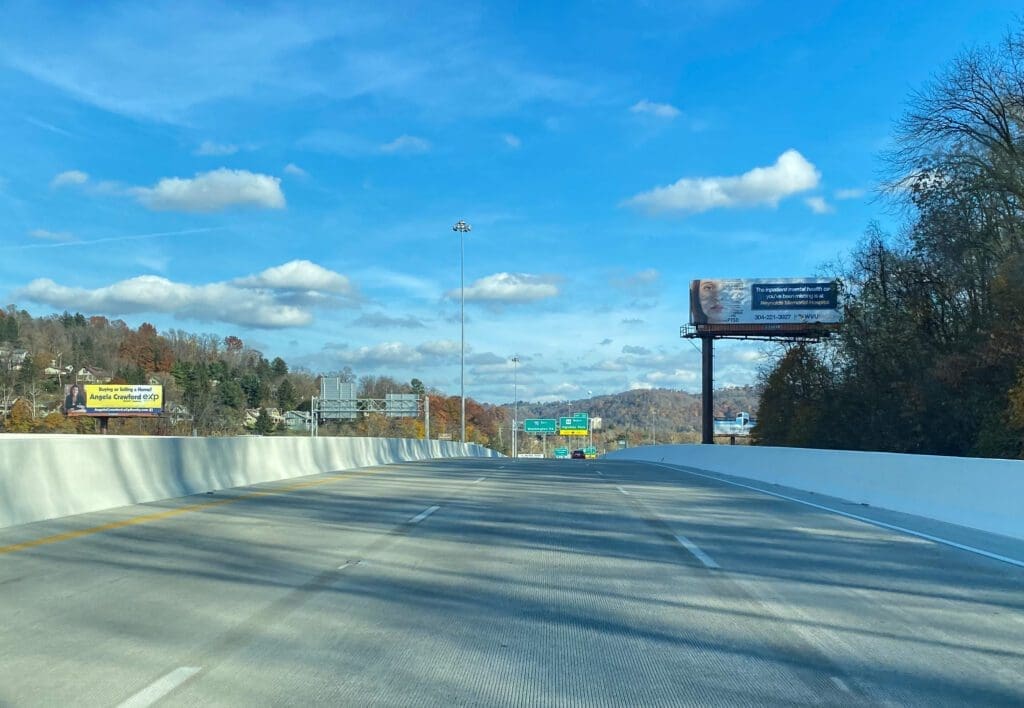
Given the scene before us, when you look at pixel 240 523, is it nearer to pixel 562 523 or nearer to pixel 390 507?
pixel 390 507

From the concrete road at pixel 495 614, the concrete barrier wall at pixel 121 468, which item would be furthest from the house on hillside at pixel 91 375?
the concrete road at pixel 495 614

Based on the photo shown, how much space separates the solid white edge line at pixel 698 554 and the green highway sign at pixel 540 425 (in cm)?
11092

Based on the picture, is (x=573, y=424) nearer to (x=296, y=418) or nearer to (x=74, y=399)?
(x=296, y=418)

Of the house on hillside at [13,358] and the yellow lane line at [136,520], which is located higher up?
the house on hillside at [13,358]

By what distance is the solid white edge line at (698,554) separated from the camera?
1041 centimetres

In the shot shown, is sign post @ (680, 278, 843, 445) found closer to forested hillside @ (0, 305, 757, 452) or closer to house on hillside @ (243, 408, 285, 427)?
forested hillside @ (0, 305, 757, 452)

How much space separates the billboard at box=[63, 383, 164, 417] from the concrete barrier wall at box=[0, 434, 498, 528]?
193ft

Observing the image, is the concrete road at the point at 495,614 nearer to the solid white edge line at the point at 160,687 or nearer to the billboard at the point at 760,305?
the solid white edge line at the point at 160,687

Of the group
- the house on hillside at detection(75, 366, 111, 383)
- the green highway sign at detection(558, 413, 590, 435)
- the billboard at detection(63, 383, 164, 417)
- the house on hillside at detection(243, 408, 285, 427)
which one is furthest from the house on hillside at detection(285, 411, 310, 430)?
the green highway sign at detection(558, 413, 590, 435)

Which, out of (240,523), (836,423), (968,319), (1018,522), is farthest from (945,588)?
(836,423)

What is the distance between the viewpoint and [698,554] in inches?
441

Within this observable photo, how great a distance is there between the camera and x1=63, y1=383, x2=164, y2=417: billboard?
7888 cm

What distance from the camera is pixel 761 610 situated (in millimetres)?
8023

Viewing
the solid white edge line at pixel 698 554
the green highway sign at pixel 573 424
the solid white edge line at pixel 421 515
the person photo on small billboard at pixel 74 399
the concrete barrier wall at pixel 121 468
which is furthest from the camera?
the green highway sign at pixel 573 424
